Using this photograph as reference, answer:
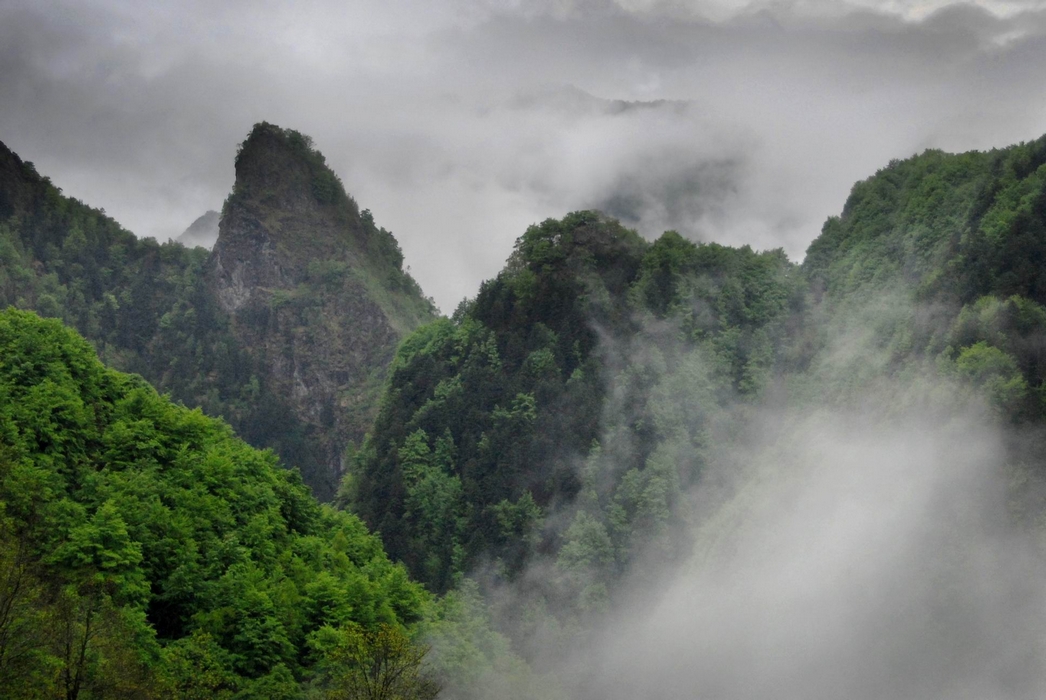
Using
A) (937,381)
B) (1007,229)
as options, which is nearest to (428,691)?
(937,381)

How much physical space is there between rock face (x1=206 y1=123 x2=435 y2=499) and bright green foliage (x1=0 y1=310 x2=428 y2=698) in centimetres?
8805

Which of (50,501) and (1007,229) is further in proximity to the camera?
(1007,229)

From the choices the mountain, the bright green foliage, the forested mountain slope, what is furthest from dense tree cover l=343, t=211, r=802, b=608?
the mountain

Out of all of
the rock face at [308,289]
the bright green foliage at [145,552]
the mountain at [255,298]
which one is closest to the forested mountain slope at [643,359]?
the bright green foliage at [145,552]

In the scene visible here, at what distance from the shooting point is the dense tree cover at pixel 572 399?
105 metres

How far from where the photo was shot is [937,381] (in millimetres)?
88688

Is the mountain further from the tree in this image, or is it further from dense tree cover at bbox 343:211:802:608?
the tree

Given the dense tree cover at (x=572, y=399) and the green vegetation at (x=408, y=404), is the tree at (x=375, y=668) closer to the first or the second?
the green vegetation at (x=408, y=404)

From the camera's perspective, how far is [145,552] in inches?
2483

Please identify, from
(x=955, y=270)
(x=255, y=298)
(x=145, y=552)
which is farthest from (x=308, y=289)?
(x=145, y=552)

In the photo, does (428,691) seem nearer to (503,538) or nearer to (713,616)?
(713,616)

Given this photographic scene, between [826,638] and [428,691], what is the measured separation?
38.4m

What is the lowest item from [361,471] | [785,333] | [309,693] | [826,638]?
[309,693]

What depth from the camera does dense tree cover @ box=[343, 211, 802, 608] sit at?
10456 cm
